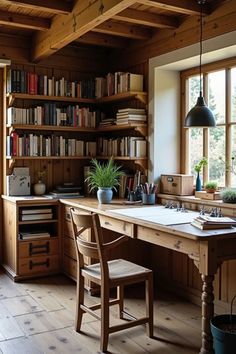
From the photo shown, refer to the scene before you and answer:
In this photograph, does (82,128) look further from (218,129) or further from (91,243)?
(91,243)

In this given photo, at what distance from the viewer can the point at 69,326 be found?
10.00ft

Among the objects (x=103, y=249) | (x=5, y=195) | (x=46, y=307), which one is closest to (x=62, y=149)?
(x=5, y=195)

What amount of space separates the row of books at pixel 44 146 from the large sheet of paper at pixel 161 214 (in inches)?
54.4

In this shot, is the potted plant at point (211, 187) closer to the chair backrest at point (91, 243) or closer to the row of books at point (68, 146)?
the row of books at point (68, 146)

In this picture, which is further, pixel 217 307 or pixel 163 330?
pixel 217 307

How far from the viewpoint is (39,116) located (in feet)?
14.4

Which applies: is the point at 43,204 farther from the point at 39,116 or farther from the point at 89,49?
the point at 89,49

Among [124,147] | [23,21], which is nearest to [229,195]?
[124,147]

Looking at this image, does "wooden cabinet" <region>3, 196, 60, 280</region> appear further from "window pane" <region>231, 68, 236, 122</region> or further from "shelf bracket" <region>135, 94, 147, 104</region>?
"window pane" <region>231, 68, 236, 122</region>

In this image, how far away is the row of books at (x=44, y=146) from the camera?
4.31 meters

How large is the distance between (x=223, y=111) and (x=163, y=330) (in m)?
1.86

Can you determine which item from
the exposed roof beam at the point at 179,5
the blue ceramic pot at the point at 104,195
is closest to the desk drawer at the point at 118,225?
the blue ceramic pot at the point at 104,195

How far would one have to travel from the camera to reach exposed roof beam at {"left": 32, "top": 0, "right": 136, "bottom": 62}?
2.88 m

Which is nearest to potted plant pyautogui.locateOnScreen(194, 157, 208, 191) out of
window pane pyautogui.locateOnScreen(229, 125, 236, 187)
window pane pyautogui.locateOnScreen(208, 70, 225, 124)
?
window pane pyautogui.locateOnScreen(229, 125, 236, 187)
